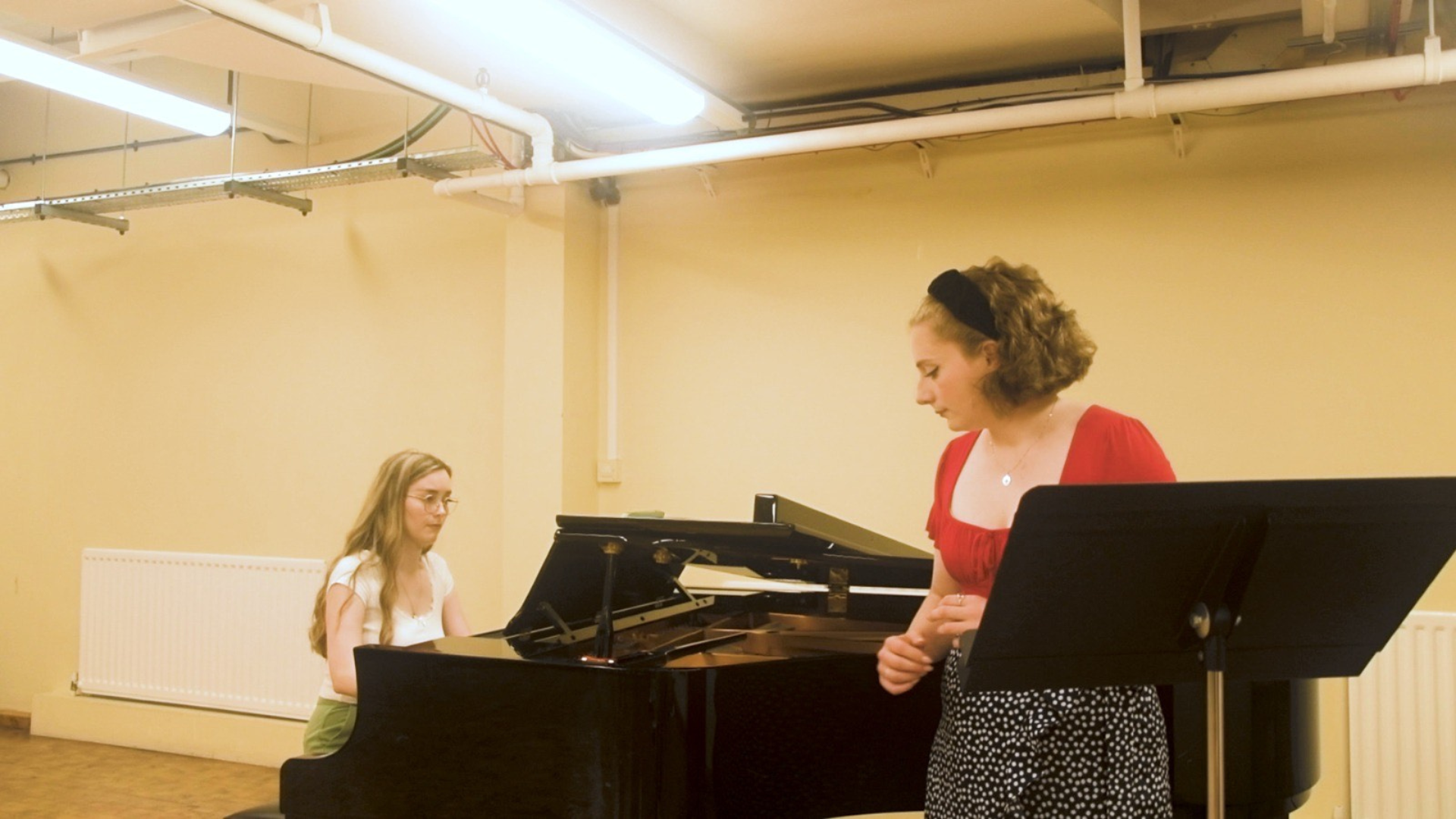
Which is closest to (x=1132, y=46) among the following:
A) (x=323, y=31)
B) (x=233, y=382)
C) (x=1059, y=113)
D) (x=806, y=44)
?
(x=1059, y=113)

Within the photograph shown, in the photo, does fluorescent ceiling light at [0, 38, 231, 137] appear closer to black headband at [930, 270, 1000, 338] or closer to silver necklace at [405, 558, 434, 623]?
silver necklace at [405, 558, 434, 623]

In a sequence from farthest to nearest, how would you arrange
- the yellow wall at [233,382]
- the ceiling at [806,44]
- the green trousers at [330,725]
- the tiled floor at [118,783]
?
1. the yellow wall at [233,382]
2. the tiled floor at [118,783]
3. the ceiling at [806,44]
4. the green trousers at [330,725]

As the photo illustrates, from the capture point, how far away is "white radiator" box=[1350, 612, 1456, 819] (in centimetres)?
366

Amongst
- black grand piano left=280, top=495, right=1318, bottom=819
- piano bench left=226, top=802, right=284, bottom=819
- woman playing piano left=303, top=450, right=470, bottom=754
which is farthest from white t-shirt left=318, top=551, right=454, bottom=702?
black grand piano left=280, top=495, right=1318, bottom=819

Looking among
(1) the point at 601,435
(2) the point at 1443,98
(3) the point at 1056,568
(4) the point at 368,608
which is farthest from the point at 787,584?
(3) the point at 1056,568

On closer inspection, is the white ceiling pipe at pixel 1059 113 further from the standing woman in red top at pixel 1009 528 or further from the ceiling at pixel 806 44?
the standing woman in red top at pixel 1009 528

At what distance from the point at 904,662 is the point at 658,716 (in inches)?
24.2

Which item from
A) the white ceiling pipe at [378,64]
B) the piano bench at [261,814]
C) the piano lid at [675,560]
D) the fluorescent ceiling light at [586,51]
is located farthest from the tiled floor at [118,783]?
the fluorescent ceiling light at [586,51]

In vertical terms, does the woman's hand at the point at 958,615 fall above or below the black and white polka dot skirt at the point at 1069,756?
above

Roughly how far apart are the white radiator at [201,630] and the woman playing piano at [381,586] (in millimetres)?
2136

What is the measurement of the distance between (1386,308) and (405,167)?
329 cm

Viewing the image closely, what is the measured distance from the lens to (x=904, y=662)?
6.10 feet

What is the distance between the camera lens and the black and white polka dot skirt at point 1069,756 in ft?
5.72

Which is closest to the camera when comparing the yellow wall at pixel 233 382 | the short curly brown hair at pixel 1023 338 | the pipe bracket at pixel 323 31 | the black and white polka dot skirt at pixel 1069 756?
the black and white polka dot skirt at pixel 1069 756
